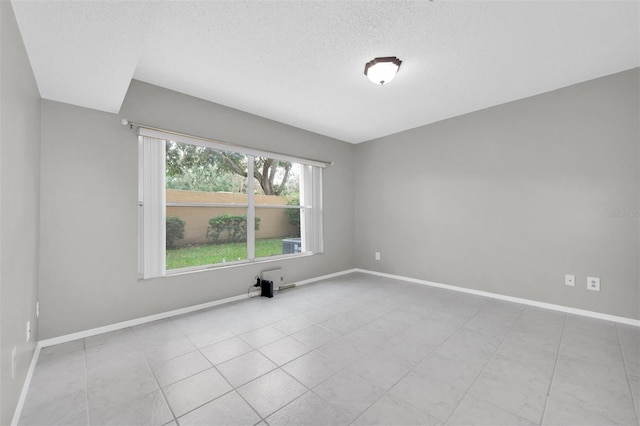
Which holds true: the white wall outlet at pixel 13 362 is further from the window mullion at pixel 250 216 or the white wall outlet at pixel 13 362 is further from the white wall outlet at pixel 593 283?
the white wall outlet at pixel 593 283

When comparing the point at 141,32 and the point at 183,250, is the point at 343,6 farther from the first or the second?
the point at 183,250

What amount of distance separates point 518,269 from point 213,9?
14.3 feet

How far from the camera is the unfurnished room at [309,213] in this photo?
1.58 meters

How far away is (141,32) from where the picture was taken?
163 centimetres

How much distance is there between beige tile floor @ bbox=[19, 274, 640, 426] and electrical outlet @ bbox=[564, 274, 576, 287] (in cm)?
41

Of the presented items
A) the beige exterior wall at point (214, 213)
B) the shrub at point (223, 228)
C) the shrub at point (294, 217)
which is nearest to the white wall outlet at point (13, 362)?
the beige exterior wall at point (214, 213)

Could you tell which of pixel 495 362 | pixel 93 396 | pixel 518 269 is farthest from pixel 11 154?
pixel 518 269

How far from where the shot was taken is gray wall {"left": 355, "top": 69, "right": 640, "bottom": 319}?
109 inches

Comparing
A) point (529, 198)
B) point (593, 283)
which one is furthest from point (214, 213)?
point (593, 283)

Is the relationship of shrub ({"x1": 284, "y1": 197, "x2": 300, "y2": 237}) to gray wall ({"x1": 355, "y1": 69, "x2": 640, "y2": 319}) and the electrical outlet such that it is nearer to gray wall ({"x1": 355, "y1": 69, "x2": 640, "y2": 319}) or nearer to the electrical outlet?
gray wall ({"x1": 355, "y1": 69, "x2": 640, "y2": 319})

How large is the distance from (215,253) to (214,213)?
30.8 inches

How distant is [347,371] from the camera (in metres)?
1.91

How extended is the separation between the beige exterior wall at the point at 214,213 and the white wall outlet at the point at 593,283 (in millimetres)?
4069

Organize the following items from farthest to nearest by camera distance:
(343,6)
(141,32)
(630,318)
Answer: (630,318) → (343,6) → (141,32)
